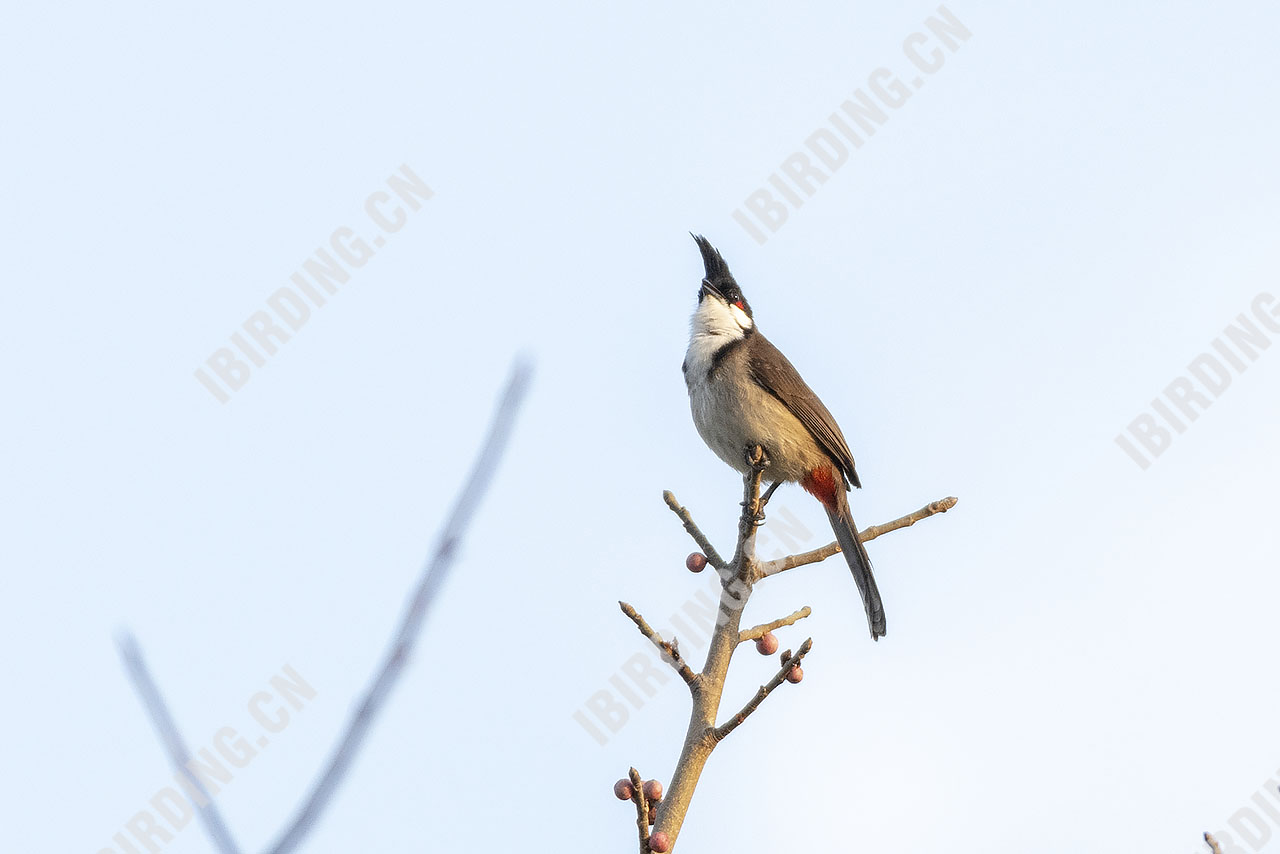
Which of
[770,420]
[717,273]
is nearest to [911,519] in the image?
[770,420]

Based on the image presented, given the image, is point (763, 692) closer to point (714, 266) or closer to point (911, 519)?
point (911, 519)

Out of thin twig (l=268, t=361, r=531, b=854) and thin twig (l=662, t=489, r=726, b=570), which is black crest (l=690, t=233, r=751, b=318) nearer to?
thin twig (l=662, t=489, r=726, b=570)

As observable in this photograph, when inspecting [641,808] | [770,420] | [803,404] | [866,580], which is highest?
[803,404]

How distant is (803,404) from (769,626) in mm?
2246

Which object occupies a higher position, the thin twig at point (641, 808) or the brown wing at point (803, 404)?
the brown wing at point (803, 404)

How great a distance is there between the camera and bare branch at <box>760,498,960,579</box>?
3.69 m

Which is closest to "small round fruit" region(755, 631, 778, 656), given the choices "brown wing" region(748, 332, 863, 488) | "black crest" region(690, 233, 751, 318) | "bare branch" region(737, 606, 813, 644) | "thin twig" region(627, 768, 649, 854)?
"bare branch" region(737, 606, 813, 644)

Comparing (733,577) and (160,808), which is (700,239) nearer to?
(733,577)

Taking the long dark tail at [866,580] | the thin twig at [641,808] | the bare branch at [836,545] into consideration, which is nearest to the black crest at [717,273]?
the long dark tail at [866,580]

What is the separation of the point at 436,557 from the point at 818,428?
4.14 m

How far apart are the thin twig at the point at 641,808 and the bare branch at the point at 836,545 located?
1.17 metres

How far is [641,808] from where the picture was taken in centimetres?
246

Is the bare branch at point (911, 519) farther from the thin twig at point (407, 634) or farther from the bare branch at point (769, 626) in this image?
the thin twig at point (407, 634)

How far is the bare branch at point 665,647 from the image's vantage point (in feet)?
9.86
